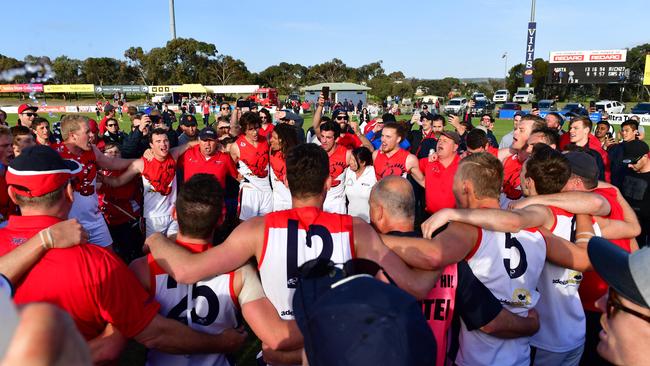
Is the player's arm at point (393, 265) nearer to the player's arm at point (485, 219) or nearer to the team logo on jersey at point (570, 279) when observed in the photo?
the player's arm at point (485, 219)

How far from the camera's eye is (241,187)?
6.43m

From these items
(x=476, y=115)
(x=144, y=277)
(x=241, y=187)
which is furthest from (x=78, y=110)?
(x=144, y=277)

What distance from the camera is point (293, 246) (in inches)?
88.1

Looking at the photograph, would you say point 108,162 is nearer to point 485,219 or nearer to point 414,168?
point 414,168

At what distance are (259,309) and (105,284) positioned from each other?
2.47 ft

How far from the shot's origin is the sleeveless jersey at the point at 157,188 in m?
5.42

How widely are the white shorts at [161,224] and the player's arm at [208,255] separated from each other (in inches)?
135

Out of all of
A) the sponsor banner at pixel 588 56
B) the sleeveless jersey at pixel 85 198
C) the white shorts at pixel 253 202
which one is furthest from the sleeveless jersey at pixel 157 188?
the sponsor banner at pixel 588 56

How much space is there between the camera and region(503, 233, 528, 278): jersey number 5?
2492mm

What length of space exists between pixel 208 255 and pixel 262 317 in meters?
0.43

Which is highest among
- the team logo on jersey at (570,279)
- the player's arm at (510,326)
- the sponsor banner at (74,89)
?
the sponsor banner at (74,89)

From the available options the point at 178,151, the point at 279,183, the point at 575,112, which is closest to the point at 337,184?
the point at 279,183

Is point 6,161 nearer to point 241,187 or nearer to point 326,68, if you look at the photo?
point 241,187

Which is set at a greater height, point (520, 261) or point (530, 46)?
point (530, 46)
